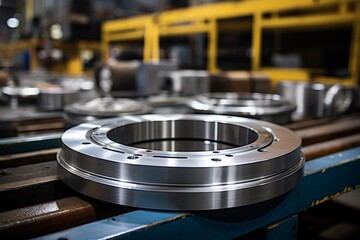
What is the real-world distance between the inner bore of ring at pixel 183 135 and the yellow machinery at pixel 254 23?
1233 mm

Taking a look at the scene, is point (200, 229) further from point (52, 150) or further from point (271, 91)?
point (271, 91)

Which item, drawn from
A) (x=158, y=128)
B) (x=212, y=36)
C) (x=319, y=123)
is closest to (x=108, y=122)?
(x=158, y=128)

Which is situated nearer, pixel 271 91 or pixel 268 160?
pixel 268 160

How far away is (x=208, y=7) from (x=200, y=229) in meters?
2.37

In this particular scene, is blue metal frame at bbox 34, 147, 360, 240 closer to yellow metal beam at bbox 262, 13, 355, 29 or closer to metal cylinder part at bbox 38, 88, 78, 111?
metal cylinder part at bbox 38, 88, 78, 111

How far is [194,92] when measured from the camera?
1.72m

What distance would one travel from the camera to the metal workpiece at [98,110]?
929 mm

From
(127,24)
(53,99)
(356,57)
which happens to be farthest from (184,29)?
(53,99)

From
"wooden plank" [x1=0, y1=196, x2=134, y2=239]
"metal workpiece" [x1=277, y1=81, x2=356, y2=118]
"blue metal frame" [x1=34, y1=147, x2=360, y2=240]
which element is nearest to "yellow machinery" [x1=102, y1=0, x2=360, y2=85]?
"metal workpiece" [x1=277, y1=81, x2=356, y2=118]

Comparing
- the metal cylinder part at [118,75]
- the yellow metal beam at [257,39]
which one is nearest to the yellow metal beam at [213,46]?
the yellow metal beam at [257,39]

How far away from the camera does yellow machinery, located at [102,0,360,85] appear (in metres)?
1.81

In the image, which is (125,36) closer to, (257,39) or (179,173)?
(257,39)

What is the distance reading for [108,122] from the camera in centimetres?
77

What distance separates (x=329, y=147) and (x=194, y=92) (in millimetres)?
929
